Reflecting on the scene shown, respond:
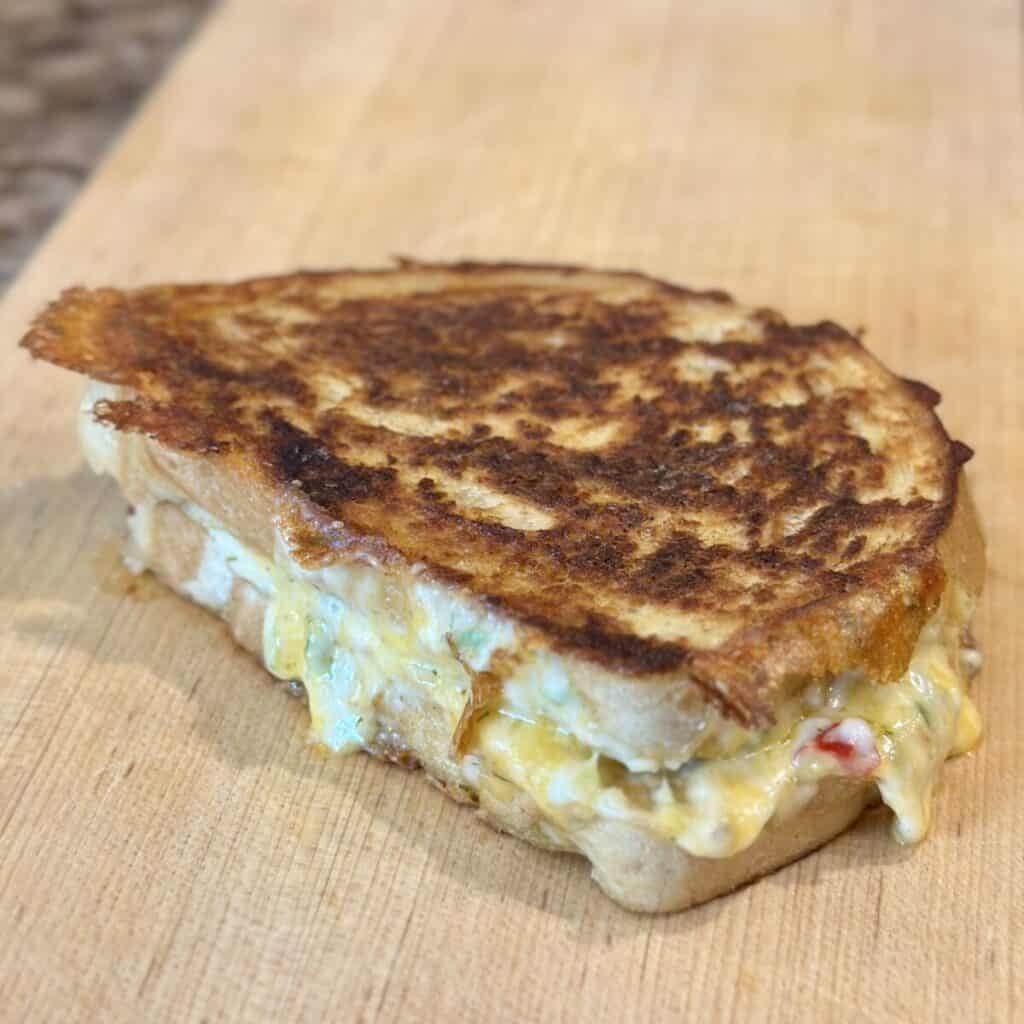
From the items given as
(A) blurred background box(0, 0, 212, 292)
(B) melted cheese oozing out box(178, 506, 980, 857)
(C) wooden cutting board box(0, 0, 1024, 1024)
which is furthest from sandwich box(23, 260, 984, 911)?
(A) blurred background box(0, 0, 212, 292)

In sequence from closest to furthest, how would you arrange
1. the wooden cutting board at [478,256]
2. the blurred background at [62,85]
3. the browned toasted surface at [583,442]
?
the wooden cutting board at [478,256] → the browned toasted surface at [583,442] → the blurred background at [62,85]

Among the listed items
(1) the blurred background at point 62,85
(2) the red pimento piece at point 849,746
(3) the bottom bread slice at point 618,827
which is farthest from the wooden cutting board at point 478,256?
(1) the blurred background at point 62,85

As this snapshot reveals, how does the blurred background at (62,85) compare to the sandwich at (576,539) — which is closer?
the sandwich at (576,539)

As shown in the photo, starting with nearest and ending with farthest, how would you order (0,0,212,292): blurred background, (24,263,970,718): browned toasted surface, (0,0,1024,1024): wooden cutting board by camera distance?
(0,0,1024,1024): wooden cutting board → (24,263,970,718): browned toasted surface → (0,0,212,292): blurred background

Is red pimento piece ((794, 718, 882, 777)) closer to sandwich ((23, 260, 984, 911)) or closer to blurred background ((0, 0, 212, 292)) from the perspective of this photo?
sandwich ((23, 260, 984, 911))

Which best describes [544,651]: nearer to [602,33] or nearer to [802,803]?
[802,803]

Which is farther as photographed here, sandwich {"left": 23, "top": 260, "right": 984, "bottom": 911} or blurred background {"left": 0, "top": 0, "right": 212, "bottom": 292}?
blurred background {"left": 0, "top": 0, "right": 212, "bottom": 292}

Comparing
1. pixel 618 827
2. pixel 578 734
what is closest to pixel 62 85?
pixel 578 734

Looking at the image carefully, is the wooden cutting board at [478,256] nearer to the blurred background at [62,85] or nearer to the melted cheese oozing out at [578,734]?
the melted cheese oozing out at [578,734]
